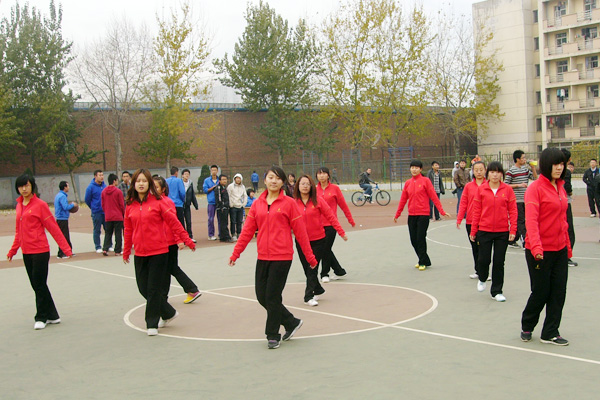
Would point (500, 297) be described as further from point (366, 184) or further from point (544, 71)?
point (544, 71)

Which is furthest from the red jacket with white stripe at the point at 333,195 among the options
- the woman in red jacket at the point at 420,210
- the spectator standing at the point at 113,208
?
the spectator standing at the point at 113,208

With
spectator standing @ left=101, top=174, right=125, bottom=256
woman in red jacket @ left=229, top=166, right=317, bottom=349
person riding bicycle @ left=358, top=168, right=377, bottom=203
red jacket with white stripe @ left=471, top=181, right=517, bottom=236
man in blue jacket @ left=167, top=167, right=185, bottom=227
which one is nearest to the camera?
woman in red jacket @ left=229, top=166, right=317, bottom=349

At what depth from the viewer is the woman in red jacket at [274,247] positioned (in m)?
6.95

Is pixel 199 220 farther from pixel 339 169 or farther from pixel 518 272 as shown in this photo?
pixel 339 169

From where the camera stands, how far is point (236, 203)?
1789 cm

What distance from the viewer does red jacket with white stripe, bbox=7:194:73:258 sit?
8.30 metres

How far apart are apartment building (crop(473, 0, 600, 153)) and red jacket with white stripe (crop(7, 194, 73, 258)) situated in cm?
5212

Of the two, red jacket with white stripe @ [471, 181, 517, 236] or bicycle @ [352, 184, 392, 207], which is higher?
red jacket with white stripe @ [471, 181, 517, 236]

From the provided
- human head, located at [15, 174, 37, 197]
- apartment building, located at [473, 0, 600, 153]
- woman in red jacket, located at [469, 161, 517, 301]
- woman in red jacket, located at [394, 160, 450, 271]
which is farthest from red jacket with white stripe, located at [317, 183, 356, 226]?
apartment building, located at [473, 0, 600, 153]

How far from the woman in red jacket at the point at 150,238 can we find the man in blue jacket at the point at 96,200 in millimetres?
8511

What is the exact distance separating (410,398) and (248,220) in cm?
296

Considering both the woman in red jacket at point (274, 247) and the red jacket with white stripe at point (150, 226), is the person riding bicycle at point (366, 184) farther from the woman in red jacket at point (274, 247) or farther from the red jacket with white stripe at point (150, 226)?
the woman in red jacket at point (274, 247)

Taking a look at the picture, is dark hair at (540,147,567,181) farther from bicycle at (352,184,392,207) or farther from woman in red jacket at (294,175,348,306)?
bicycle at (352,184,392,207)

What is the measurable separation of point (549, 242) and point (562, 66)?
54.8 m
